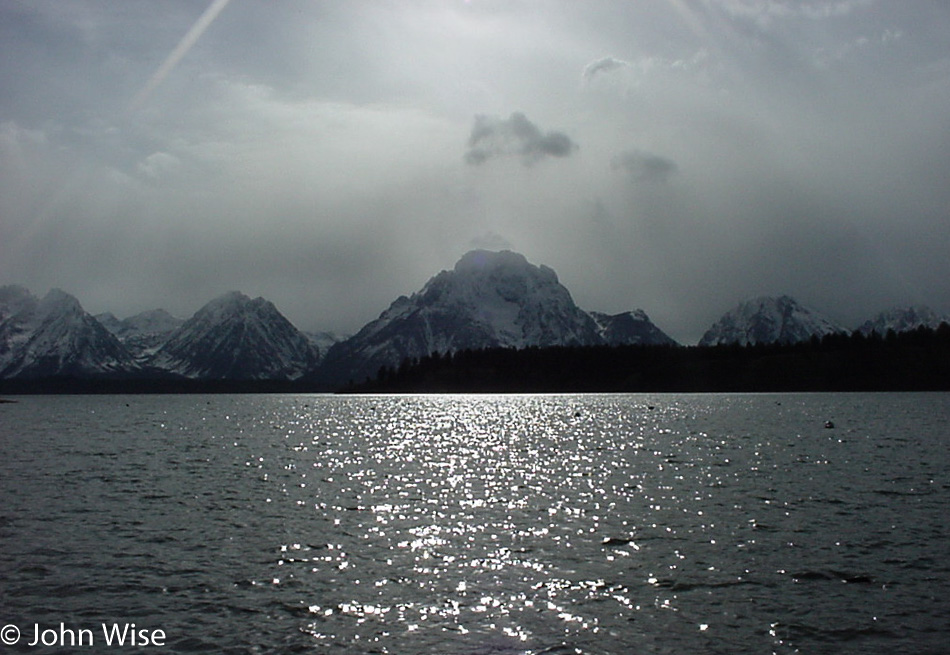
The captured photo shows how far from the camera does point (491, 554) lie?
36.5m

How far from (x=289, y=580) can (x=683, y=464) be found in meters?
50.7

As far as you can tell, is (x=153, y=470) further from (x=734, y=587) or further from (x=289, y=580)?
(x=734, y=587)

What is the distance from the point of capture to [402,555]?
36.6 meters

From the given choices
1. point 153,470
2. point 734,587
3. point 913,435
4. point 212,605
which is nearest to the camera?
point 212,605

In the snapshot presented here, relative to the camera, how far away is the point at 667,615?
90.2ft

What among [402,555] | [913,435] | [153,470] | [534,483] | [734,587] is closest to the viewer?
[734,587]

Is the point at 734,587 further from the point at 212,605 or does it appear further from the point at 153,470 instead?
the point at 153,470

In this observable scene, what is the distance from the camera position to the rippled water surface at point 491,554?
2600 cm

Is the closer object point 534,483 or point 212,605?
point 212,605

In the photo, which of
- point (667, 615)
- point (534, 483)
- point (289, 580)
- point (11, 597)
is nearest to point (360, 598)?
point (289, 580)

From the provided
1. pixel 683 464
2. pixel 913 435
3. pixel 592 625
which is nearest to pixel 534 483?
pixel 683 464

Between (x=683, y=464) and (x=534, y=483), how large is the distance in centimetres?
1886

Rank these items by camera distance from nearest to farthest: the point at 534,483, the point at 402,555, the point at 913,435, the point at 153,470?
the point at 402,555 < the point at 534,483 < the point at 153,470 < the point at 913,435

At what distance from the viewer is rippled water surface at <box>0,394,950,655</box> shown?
85.3 ft
